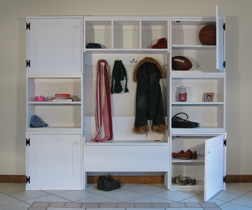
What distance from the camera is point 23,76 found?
13.4 ft

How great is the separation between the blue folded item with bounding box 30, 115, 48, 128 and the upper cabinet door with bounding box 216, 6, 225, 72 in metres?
2.44

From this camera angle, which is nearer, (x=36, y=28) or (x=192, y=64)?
(x=36, y=28)

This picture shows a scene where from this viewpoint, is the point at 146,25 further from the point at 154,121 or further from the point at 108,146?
the point at 108,146

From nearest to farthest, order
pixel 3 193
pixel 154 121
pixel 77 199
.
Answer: pixel 77 199 → pixel 3 193 → pixel 154 121

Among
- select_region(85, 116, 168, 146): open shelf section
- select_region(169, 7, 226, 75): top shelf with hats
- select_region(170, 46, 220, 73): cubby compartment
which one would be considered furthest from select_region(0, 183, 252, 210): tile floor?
select_region(170, 46, 220, 73): cubby compartment

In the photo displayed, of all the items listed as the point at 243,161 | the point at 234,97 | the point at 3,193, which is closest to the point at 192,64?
the point at 234,97

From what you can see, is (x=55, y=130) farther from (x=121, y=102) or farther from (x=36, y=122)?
(x=121, y=102)

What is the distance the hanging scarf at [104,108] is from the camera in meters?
3.94

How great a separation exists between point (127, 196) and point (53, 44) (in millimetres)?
2206

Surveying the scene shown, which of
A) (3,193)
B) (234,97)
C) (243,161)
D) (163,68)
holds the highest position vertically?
(163,68)

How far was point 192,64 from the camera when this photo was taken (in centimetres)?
409

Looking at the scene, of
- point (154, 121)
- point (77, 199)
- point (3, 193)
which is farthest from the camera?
point (154, 121)

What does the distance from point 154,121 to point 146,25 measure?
4.57 feet

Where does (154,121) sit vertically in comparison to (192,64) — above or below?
below
